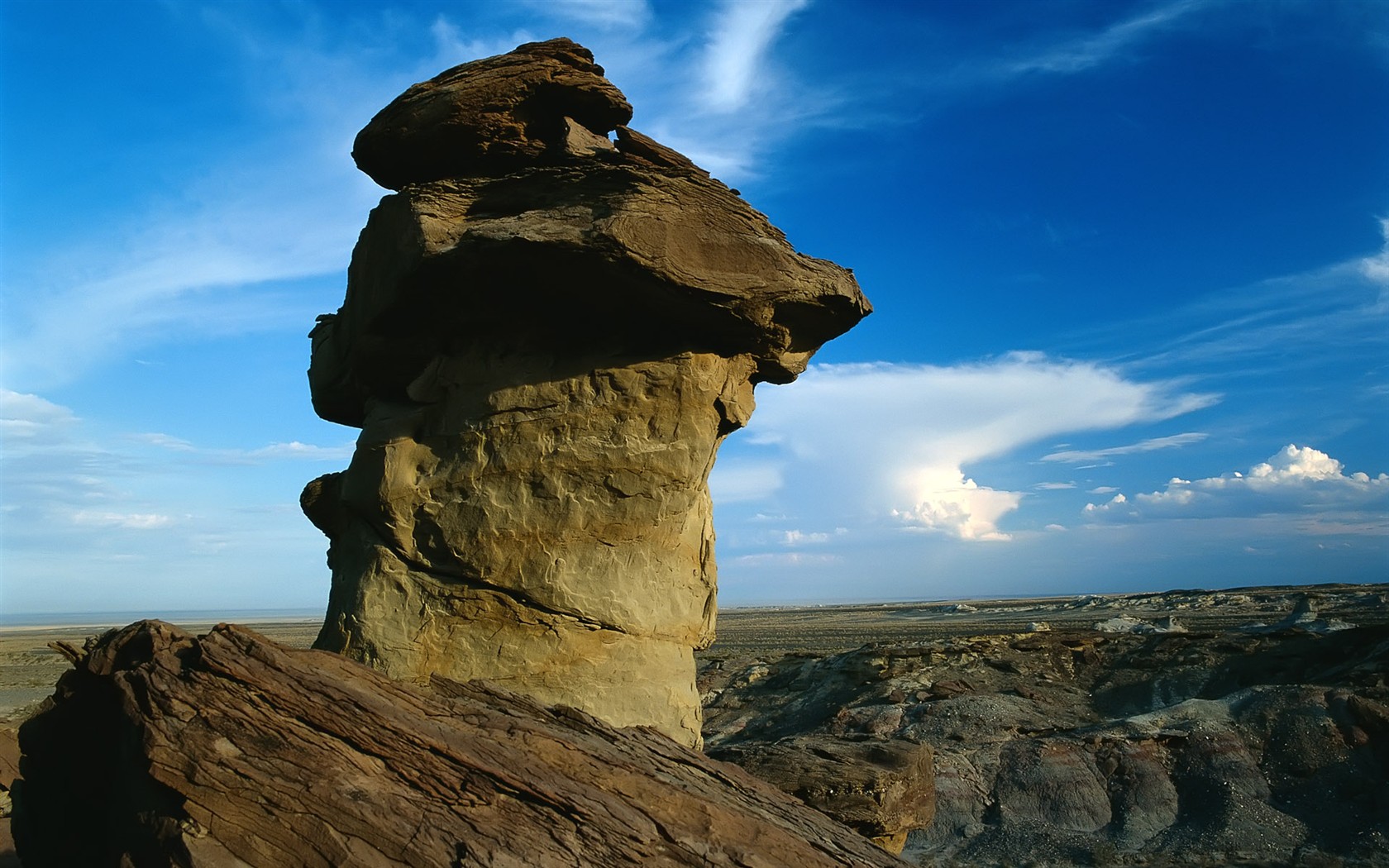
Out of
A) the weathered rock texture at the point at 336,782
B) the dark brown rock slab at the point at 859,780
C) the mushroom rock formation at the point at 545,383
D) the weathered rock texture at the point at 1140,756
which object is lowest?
the weathered rock texture at the point at 1140,756

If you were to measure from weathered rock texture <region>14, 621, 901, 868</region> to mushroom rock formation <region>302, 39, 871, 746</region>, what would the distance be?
1.45 metres

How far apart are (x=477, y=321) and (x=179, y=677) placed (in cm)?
373

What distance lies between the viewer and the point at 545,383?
773cm

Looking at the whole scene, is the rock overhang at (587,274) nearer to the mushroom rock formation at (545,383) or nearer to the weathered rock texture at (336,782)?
the mushroom rock formation at (545,383)

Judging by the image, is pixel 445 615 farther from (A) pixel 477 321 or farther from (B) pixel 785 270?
(B) pixel 785 270

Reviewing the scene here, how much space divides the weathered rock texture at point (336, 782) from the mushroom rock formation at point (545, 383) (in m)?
1.45

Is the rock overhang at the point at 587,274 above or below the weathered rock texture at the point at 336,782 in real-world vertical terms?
above

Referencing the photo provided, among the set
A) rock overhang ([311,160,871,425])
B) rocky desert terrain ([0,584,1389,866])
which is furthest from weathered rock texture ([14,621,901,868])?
rock overhang ([311,160,871,425])

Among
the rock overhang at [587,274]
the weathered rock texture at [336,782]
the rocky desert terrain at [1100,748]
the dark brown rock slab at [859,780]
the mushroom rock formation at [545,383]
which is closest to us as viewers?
the weathered rock texture at [336,782]

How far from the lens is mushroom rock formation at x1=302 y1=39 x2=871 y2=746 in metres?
7.24

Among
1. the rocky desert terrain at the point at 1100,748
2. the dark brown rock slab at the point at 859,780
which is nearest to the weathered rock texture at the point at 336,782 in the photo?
the dark brown rock slab at the point at 859,780

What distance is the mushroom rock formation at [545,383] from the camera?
7.24m

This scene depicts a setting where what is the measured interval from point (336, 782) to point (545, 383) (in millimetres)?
3725

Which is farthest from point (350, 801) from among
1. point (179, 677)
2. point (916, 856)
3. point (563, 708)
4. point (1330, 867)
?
point (1330, 867)
